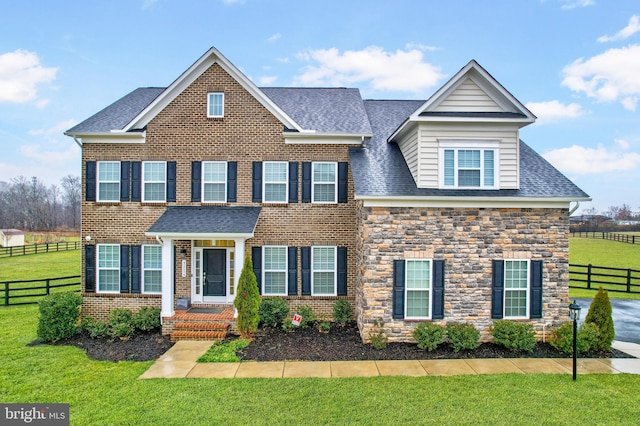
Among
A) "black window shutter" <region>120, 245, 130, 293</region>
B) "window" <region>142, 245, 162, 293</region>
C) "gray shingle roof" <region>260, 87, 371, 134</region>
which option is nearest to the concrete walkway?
"window" <region>142, 245, 162, 293</region>

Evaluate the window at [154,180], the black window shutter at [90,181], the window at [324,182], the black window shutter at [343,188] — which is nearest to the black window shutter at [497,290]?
the black window shutter at [343,188]

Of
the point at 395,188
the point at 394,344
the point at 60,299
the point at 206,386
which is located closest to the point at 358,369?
the point at 394,344

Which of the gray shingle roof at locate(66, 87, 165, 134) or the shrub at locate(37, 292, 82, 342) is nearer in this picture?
the shrub at locate(37, 292, 82, 342)

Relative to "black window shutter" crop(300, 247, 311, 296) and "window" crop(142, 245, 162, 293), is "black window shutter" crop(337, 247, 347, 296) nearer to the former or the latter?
"black window shutter" crop(300, 247, 311, 296)

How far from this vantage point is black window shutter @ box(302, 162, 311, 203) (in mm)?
13312

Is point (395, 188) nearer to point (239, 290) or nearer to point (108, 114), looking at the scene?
point (239, 290)

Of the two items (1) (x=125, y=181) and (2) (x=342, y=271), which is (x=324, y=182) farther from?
(1) (x=125, y=181)

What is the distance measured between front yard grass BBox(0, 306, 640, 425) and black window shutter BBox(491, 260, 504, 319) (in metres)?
2.46

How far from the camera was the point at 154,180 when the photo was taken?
13422mm

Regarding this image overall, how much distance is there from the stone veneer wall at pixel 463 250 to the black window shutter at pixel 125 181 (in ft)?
28.4

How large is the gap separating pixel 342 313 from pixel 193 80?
9.91 metres

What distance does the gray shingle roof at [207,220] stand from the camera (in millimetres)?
11798

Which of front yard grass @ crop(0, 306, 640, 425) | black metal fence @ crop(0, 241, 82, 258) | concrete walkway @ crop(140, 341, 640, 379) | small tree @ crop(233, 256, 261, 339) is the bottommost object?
black metal fence @ crop(0, 241, 82, 258)

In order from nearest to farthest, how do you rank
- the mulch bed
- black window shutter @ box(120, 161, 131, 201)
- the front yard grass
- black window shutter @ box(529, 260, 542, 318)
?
the front yard grass
the mulch bed
black window shutter @ box(529, 260, 542, 318)
black window shutter @ box(120, 161, 131, 201)
